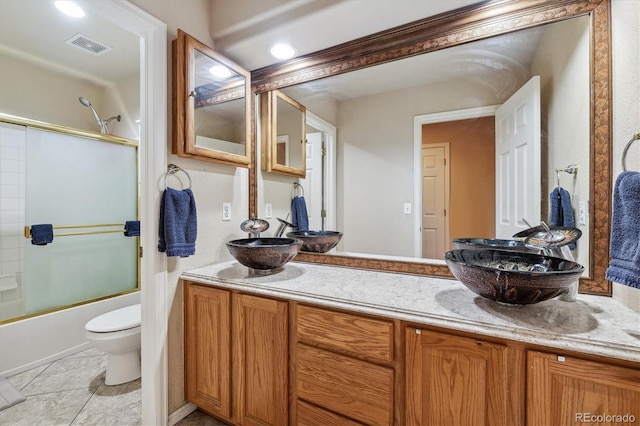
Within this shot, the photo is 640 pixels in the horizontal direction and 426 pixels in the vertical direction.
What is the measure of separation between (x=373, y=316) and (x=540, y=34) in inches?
59.6

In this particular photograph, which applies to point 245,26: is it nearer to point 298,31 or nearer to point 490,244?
point 298,31

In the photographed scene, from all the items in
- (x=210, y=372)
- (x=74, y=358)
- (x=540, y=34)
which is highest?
(x=540, y=34)

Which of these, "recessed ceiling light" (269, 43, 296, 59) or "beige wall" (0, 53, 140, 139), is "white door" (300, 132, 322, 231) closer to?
"recessed ceiling light" (269, 43, 296, 59)

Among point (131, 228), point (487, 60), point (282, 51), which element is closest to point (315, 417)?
point (487, 60)

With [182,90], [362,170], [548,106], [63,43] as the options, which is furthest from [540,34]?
[63,43]

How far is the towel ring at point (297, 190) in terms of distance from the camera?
6.73ft

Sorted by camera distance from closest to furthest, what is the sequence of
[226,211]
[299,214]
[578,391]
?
[578,391] < [226,211] < [299,214]

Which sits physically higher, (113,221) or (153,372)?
(113,221)

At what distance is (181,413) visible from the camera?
1.64m

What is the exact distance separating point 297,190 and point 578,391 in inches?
67.5

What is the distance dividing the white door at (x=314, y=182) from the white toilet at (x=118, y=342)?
1.45 m

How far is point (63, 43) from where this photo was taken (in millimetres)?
2352

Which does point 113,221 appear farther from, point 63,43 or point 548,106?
point 548,106

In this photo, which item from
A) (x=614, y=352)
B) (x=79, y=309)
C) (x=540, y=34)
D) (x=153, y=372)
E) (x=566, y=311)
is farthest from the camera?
(x=79, y=309)
